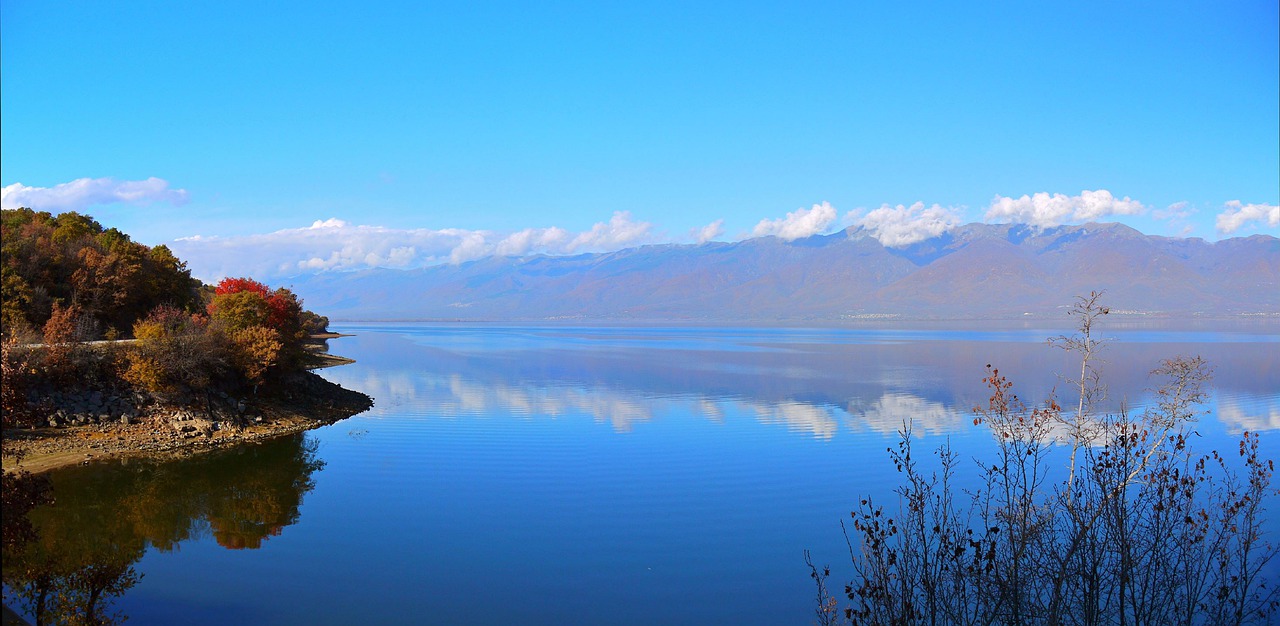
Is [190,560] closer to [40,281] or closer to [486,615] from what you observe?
[486,615]

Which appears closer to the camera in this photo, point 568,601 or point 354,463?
point 568,601

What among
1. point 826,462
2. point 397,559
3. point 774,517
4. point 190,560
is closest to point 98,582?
point 190,560

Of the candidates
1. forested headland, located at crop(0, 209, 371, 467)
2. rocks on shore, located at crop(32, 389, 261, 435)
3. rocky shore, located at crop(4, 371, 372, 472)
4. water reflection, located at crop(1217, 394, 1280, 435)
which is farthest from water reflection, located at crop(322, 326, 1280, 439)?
rocks on shore, located at crop(32, 389, 261, 435)

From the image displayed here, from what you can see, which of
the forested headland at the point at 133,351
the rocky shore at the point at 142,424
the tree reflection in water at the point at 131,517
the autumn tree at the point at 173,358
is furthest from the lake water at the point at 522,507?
the autumn tree at the point at 173,358

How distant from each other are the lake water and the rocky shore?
1244 millimetres

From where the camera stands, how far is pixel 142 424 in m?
25.1

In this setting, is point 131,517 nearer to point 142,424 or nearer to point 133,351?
point 142,424

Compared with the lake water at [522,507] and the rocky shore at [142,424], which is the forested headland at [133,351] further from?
the lake water at [522,507]

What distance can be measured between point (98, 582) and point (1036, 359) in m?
58.9

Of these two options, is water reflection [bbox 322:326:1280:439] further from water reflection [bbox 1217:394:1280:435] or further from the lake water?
the lake water

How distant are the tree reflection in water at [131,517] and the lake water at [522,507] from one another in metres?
0.08

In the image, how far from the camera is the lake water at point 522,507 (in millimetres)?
12508

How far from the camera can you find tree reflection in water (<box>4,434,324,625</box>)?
11.7 meters

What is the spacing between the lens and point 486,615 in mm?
11938
